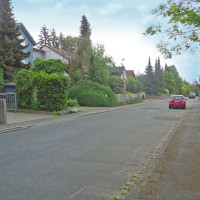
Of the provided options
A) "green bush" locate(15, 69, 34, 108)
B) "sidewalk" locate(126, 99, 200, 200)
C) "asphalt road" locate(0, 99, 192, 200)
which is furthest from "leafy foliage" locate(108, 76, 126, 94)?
"sidewalk" locate(126, 99, 200, 200)

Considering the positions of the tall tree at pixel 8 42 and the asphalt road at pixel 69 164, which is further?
the tall tree at pixel 8 42

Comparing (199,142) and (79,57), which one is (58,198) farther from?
(79,57)

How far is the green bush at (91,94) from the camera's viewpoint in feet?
95.0

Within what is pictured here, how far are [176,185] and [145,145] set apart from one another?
380 cm

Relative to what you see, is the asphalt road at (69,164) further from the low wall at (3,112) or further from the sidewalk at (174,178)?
the low wall at (3,112)

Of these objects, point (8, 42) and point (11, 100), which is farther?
point (8, 42)

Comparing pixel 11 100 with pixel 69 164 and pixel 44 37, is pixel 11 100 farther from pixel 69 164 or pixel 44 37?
pixel 44 37

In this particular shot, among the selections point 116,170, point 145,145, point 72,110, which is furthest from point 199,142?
point 72,110

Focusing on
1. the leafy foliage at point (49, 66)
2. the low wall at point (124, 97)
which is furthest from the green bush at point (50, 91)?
the low wall at point (124, 97)

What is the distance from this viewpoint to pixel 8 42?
93.4ft

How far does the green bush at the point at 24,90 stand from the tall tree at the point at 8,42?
9756mm

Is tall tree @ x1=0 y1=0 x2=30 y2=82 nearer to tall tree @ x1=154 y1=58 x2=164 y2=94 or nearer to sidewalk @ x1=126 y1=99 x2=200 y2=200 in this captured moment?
sidewalk @ x1=126 y1=99 x2=200 y2=200

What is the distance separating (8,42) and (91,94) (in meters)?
11.3

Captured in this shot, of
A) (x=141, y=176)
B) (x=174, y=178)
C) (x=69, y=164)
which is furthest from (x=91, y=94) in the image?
(x=174, y=178)
